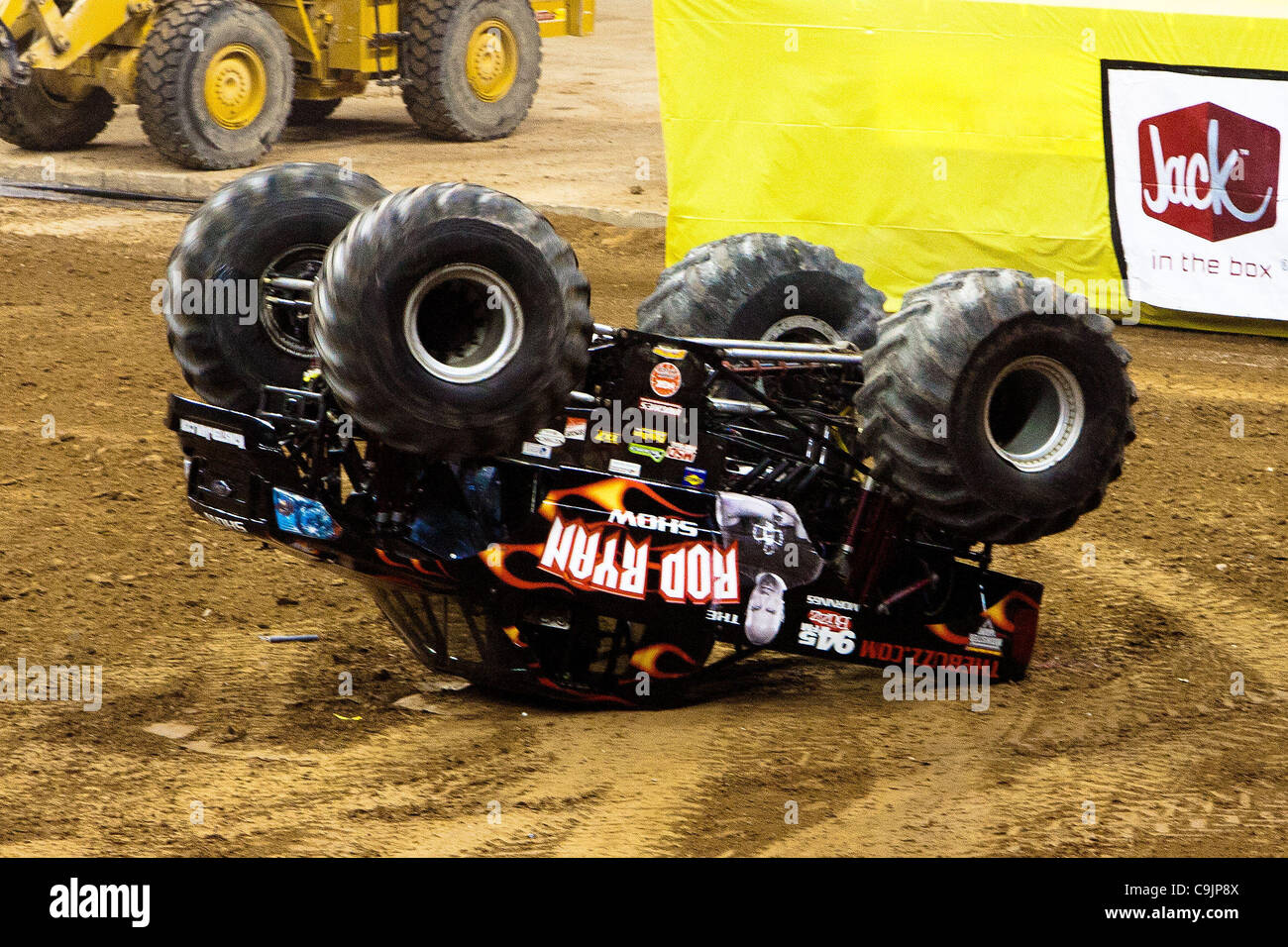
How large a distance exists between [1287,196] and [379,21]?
945cm

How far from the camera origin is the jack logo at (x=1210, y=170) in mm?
11109

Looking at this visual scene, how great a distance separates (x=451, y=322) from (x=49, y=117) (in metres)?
12.0

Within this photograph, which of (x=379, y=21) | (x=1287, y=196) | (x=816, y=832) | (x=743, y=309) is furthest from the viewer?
(x=379, y=21)

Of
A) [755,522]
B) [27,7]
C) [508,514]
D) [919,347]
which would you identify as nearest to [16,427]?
[508,514]

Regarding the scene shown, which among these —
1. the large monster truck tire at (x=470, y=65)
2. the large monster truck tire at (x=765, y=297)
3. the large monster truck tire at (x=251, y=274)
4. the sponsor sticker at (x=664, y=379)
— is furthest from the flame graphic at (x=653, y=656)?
the large monster truck tire at (x=470, y=65)

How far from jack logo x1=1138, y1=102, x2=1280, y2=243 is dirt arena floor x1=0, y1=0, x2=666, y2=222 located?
4597 mm

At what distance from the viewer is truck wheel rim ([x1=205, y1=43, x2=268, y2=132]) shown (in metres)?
14.5

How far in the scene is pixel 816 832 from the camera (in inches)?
193

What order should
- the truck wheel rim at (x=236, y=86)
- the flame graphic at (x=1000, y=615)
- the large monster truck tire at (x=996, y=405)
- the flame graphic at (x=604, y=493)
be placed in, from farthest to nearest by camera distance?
the truck wheel rim at (x=236, y=86) → the flame graphic at (x=1000, y=615) → the flame graphic at (x=604, y=493) → the large monster truck tire at (x=996, y=405)

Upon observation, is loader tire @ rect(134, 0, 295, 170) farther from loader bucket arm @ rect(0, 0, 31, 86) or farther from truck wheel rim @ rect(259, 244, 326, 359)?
truck wheel rim @ rect(259, 244, 326, 359)

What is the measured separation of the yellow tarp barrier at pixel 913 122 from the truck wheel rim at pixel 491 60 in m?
5.41

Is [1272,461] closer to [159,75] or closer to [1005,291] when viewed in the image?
[1005,291]

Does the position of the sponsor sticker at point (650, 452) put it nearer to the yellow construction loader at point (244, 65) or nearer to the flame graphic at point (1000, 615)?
the flame graphic at point (1000, 615)

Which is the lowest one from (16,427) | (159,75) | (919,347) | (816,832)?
(816,832)
